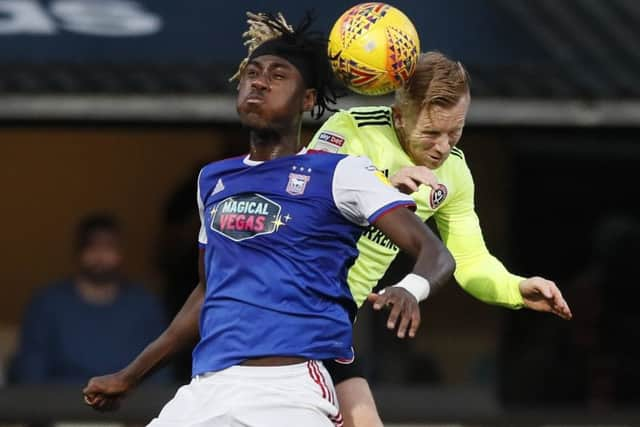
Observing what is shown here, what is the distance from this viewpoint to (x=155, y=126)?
9688 millimetres

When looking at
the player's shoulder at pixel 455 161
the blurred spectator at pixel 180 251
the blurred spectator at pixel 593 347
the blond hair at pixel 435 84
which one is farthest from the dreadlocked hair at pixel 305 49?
the blurred spectator at pixel 593 347

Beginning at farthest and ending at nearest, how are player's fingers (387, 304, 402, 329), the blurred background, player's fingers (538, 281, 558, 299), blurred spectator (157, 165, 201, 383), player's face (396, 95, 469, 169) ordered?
blurred spectator (157, 165, 201, 383) → the blurred background → player's face (396, 95, 469, 169) → player's fingers (538, 281, 558, 299) → player's fingers (387, 304, 402, 329)

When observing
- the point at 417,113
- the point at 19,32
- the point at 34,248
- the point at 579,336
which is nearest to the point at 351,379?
the point at 417,113

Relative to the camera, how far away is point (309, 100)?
19.4ft

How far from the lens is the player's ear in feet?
19.3

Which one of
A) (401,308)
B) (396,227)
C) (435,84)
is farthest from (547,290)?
(401,308)

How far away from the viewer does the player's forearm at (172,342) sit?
6133 millimetres

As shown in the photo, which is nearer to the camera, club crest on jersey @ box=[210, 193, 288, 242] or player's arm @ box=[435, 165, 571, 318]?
club crest on jersey @ box=[210, 193, 288, 242]

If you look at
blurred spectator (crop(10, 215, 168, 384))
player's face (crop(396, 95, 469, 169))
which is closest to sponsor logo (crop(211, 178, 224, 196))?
player's face (crop(396, 95, 469, 169))

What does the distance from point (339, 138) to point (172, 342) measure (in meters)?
0.90

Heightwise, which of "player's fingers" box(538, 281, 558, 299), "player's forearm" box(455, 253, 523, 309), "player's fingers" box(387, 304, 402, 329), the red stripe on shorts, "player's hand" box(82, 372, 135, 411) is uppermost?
"player's fingers" box(387, 304, 402, 329)

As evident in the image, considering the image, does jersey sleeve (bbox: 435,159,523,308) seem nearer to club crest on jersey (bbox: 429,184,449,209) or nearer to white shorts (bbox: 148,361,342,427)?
club crest on jersey (bbox: 429,184,449,209)

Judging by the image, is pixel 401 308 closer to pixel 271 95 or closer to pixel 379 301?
pixel 379 301

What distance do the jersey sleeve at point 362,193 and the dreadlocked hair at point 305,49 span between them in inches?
15.1
